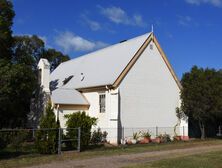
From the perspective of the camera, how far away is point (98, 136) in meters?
23.8

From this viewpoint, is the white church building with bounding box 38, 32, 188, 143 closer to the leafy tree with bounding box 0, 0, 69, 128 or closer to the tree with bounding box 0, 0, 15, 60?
the leafy tree with bounding box 0, 0, 69, 128

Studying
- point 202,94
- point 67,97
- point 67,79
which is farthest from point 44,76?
point 202,94

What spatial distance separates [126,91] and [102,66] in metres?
4.49

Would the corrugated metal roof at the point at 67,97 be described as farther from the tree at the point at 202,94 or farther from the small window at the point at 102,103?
the tree at the point at 202,94

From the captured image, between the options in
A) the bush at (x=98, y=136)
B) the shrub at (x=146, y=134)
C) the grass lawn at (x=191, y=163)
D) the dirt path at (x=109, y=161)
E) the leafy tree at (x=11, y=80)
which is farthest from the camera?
the shrub at (x=146, y=134)

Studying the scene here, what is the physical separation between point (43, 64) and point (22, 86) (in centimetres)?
471

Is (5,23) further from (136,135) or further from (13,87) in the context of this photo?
(136,135)

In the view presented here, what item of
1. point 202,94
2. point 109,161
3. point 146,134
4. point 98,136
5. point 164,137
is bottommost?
point 109,161

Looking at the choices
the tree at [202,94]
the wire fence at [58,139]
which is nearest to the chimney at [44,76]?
the wire fence at [58,139]

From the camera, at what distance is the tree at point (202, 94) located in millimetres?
26289

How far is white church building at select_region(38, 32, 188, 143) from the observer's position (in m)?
24.7

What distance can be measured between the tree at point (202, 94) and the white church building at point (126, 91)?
1216 mm

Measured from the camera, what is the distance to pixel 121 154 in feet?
58.7

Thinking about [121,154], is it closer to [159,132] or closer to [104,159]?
[104,159]
